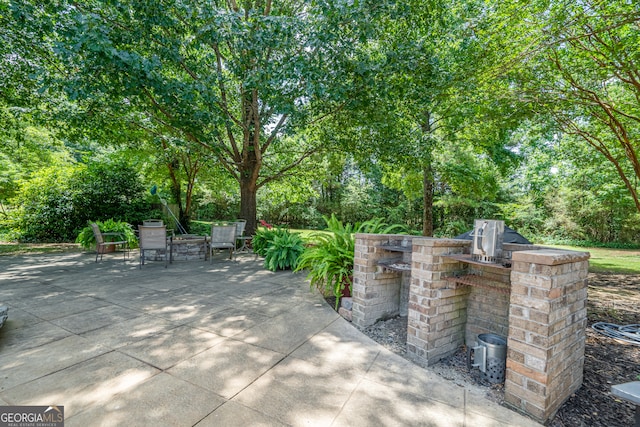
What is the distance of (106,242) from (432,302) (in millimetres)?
7370

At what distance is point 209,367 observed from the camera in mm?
1988

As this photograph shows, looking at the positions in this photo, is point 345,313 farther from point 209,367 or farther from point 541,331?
point 541,331

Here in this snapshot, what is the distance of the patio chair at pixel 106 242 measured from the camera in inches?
231

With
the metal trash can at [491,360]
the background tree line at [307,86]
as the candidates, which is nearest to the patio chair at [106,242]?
the background tree line at [307,86]

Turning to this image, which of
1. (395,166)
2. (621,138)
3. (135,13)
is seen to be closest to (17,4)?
(135,13)

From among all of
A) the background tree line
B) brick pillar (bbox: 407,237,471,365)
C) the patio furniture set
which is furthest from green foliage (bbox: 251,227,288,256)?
brick pillar (bbox: 407,237,471,365)

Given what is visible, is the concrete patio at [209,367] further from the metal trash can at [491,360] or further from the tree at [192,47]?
the tree at [192,47]

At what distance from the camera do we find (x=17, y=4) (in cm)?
399

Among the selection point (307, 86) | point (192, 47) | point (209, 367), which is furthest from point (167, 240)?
point (209, 367)

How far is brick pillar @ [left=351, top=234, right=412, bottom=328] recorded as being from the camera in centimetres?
289

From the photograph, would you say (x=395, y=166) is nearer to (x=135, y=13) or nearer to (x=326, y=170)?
(x=326, y=170)

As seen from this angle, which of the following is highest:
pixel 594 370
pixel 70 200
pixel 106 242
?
pixel 70 200

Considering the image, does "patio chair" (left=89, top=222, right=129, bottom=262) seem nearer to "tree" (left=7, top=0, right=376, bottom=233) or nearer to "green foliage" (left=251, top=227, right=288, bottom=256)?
"tree" (left=7, top=0, right=376, bottom=233)

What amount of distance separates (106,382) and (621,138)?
30.5 ft
